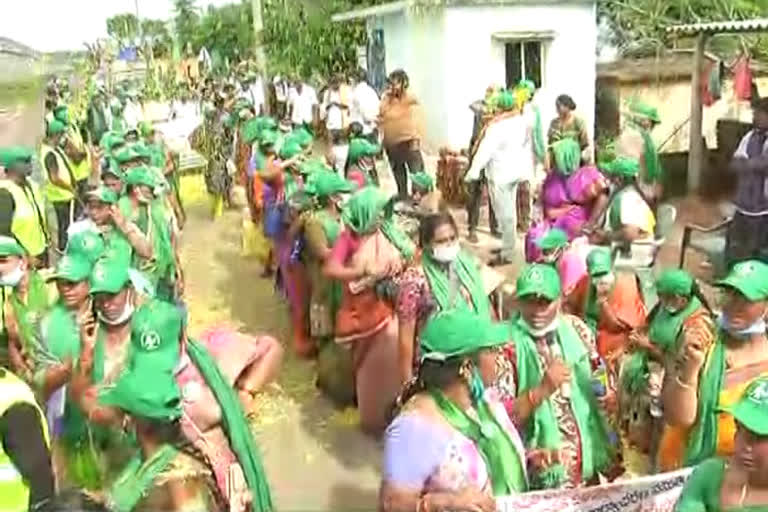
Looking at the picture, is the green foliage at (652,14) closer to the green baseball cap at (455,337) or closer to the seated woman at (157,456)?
the green baseball cap at (455,337)

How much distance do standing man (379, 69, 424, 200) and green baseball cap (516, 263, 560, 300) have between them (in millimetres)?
7465

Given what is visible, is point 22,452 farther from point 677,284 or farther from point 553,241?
point 553,241

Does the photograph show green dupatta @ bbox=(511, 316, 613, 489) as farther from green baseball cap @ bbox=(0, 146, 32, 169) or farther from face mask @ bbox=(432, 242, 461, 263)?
green baseball cap @ bbox=(0, 146, 32, 169)

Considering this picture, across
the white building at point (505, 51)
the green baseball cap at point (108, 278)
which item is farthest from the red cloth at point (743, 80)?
the green baseball cap at point (108, 278)

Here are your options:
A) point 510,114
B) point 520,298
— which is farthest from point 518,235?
point 520,298

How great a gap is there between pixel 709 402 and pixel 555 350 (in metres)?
0.60

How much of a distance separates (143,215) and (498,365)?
4.13 meters

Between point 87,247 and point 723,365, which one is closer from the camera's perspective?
point 723,365

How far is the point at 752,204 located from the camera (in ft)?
28.1

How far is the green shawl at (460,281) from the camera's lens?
5234mm

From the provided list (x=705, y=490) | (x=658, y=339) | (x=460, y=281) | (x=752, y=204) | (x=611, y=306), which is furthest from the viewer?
(x=752, y=204)

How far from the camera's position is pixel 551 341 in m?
4.07

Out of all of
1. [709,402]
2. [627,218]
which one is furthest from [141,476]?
[627,218]

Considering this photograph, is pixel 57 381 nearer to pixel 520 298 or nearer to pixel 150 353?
pixel 150 353
